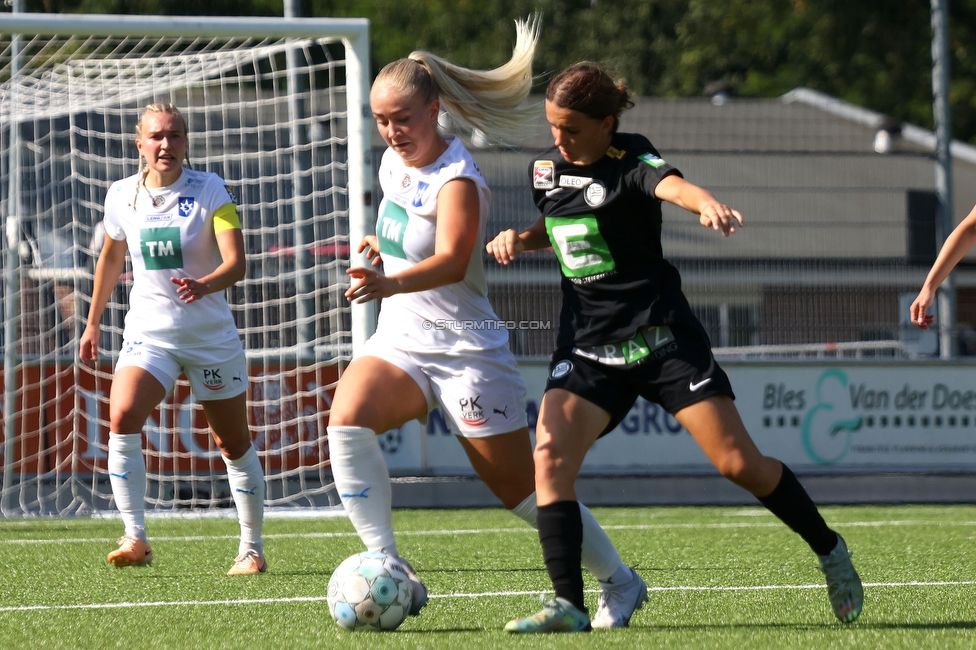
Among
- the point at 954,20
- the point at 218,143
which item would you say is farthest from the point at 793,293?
the point at 954,20

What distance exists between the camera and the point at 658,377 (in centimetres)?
421

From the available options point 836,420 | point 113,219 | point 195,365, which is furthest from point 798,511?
point 836,420

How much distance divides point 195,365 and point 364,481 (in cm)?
210

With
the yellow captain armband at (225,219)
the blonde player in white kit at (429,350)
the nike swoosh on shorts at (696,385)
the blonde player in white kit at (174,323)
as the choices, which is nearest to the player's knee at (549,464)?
the blonde player in white kit at (429,350)

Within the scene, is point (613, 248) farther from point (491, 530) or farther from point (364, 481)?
point (491, 530)

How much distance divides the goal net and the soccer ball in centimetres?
525

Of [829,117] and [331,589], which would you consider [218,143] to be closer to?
[331,589]

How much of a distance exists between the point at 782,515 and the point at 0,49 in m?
8.43

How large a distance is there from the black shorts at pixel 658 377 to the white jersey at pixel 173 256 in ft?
7.91

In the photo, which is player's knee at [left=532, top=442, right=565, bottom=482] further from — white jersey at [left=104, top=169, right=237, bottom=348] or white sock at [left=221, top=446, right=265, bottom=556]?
white jersey at [left=104, top=169, right=237, bottom=348]

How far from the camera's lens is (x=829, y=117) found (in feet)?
110

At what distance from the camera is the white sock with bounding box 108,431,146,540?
6.04 meters

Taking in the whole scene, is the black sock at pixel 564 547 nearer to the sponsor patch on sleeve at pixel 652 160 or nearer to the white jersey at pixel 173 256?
the sponsor patch on sleeve at pixel 652 160

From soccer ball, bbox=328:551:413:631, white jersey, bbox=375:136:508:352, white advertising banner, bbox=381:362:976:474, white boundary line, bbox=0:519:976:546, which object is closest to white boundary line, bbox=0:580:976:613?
soccer ball, bbox=328:551:413:631
